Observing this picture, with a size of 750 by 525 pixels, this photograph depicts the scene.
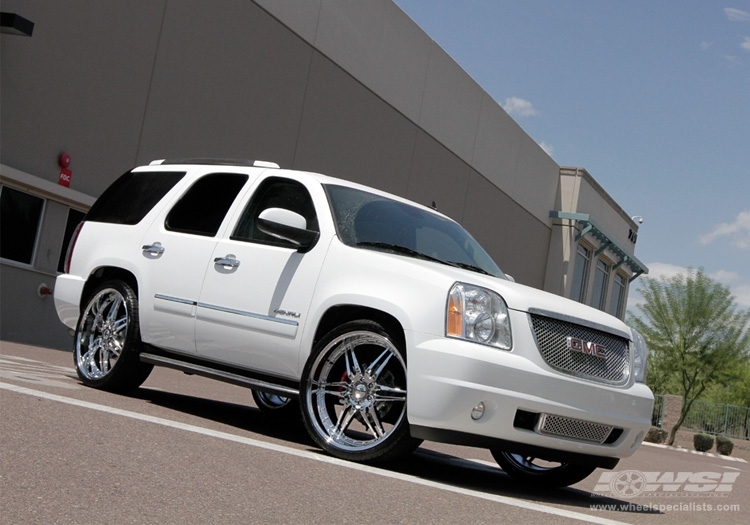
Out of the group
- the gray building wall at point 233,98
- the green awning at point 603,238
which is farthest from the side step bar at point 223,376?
the green awning at point 603,238

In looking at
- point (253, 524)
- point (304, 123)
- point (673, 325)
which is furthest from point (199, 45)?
point (673, 325)

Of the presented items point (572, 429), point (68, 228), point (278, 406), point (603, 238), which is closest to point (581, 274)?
point (603, 238)

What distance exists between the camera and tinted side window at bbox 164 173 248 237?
7.96 meters

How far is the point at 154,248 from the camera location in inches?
318

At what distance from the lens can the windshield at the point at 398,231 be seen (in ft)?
23.5

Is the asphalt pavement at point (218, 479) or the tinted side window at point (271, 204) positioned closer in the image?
the asphalt pavement at point (218, 479)

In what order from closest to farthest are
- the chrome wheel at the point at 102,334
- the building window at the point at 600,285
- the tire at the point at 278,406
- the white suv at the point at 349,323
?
the white suv at the point at 349,323
the chrome wheel at the point at 102,334
the tire at the point at 278,406
the building window at the point at 600,285

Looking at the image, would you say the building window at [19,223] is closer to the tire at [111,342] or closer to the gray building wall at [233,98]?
the gray building wall at [233,98]

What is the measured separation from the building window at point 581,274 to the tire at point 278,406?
37.3 m

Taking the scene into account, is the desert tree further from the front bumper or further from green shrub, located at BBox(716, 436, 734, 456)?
the front bumper

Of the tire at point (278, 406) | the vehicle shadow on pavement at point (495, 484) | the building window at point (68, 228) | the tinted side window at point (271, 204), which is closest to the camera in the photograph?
the vehicle shadow on pavement at point (495, 484)

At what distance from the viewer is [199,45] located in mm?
20531

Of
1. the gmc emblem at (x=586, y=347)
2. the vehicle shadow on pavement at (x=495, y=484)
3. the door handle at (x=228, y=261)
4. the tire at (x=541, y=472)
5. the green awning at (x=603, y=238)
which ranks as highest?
the green awning at (x=603, y=238)

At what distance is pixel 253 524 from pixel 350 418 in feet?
8.00
